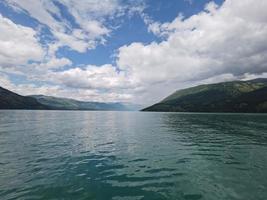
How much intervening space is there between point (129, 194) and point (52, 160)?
17.2 meters

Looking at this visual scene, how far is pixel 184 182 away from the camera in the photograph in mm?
21125

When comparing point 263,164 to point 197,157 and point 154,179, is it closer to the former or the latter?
point 197,157

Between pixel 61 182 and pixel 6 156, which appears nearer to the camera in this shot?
pixel 61 182

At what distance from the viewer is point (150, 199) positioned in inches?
671

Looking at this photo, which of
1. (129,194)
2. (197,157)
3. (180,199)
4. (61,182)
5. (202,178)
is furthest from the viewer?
(197,157)

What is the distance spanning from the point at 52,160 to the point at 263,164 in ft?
107

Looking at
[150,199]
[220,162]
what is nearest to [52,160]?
[150,199]

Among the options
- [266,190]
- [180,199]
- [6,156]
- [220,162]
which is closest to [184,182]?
[180,199]

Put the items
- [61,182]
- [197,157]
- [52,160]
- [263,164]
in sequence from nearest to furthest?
[61,182] < [263,164] < [52,160] < [197,157]

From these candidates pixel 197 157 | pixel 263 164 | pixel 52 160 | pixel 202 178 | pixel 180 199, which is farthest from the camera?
pixel 197 157

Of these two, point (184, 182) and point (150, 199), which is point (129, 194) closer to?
point (150, 199)

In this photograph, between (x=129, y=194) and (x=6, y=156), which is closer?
(x=129, y=194)

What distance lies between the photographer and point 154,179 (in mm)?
22047

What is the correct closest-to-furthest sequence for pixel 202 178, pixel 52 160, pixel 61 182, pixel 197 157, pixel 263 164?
pixel 61 182 → pixel 202 178 → pixel 263 164 → pixel 52 160 → pixel 197 157
